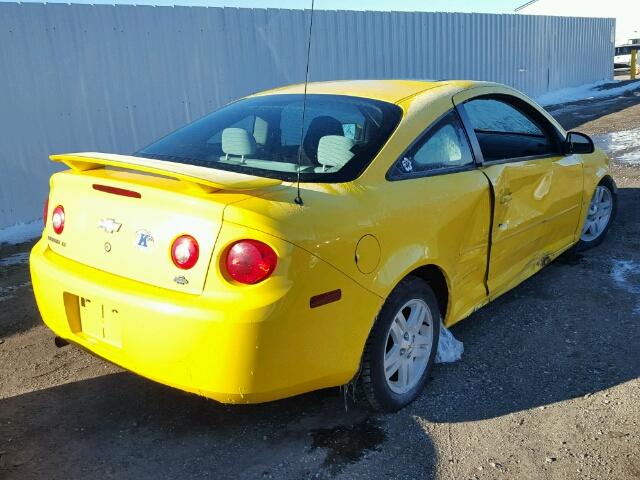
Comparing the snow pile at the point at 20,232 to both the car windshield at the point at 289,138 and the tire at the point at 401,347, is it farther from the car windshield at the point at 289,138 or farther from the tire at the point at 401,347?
the tire at the point at 401,347

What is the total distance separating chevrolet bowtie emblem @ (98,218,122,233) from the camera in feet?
8.64

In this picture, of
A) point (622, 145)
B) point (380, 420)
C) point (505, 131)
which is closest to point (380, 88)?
point (505, 131)

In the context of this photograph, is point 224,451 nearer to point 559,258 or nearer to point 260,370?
point 260,370

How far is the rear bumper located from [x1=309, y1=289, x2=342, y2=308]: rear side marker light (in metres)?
0.02

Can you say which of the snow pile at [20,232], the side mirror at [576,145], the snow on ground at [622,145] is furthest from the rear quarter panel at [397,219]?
the snow on ground at [622,145]

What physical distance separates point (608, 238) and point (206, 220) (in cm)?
432

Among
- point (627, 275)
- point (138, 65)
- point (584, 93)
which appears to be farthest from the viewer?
point (584, 93)

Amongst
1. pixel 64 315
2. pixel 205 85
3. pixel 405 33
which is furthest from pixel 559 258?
pixel 405 33

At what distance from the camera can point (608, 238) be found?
18.2ft

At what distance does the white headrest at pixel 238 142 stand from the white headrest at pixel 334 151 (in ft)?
1.33

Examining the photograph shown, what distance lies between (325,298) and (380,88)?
153cm

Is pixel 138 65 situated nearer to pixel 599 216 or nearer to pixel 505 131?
pixel 505 131

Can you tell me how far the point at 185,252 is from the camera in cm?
242

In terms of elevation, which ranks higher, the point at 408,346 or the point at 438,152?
the point at 438,152
